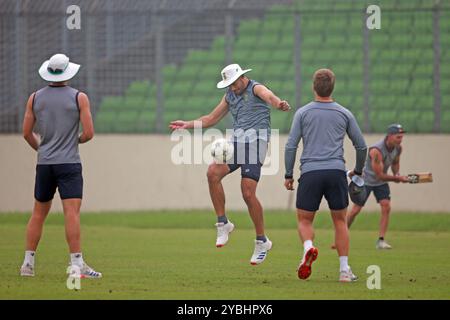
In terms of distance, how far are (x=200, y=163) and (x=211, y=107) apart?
141 centimetres

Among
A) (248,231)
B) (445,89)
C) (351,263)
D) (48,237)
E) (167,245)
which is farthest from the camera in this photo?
(445,89)

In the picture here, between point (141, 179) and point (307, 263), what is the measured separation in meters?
12.7

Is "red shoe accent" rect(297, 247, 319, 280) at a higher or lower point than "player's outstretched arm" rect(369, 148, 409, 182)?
lower

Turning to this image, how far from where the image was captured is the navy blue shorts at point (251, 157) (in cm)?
1463

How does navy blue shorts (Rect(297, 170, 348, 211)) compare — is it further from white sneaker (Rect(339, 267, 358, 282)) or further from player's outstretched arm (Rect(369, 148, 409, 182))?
player's outstretched arm (Rect(369, 148, 409, 182))

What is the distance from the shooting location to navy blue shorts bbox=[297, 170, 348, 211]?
12680mm

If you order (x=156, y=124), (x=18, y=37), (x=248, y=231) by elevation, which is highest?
(x=18, y=37)

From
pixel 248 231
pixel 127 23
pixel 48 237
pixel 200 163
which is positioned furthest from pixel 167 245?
pixel 127 23

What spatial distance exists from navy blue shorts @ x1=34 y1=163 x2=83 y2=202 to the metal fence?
11.8m

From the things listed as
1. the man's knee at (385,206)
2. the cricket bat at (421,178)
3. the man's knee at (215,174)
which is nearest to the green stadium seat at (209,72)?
the man's knee at (385,206)

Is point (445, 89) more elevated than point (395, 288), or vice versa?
point (445, 89)

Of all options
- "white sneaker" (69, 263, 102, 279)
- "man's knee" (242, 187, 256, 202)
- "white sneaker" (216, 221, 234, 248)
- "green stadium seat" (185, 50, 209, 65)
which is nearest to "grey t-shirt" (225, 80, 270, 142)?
"man's knee" (242, 187, 256, 202)
